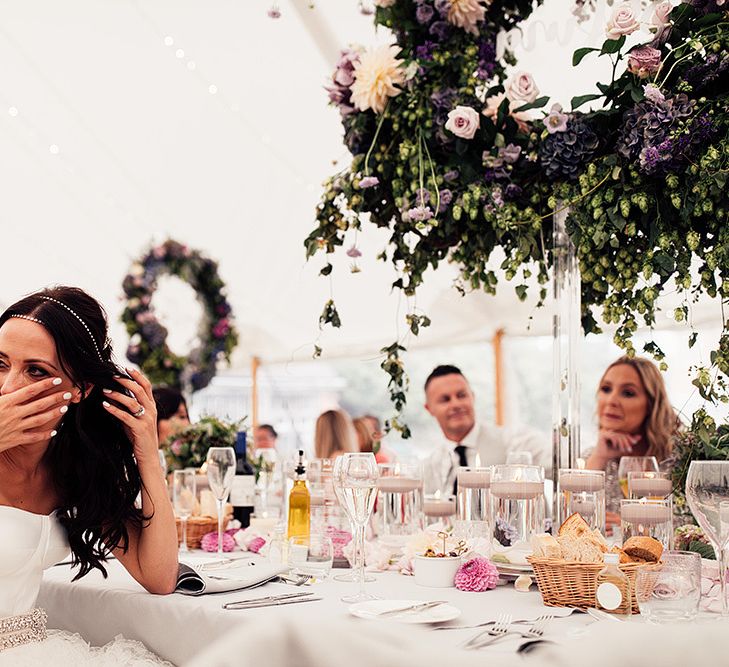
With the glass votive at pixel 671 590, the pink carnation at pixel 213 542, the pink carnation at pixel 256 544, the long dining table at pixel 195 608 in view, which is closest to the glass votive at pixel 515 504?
the long dining table at pixel 195 608

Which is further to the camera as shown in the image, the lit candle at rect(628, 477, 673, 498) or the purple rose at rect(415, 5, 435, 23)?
the purple rose at rect(415, 5, 435, 23)

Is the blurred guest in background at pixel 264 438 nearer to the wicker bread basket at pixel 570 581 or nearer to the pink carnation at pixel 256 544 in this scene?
the pink carnation at pixel 256 544

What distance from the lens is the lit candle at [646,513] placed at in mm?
1820

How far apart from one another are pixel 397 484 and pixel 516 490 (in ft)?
1.40

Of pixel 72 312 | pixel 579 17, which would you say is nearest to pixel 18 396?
pixel 72 312

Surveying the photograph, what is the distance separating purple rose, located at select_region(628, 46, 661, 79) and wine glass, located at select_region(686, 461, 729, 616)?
2.94 feet

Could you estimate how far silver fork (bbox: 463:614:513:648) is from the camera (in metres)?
1.23

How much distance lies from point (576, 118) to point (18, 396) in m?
1.39

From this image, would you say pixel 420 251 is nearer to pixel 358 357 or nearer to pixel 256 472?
pixel 256 472

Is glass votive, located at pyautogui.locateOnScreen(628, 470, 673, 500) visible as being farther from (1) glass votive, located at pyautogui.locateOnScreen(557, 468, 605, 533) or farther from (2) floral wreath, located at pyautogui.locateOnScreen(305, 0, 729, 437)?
(2) floral wreath, located at pyautogui.locateOnScreen(305, 0, 729, 437)

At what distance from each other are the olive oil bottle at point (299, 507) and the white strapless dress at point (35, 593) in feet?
1.92

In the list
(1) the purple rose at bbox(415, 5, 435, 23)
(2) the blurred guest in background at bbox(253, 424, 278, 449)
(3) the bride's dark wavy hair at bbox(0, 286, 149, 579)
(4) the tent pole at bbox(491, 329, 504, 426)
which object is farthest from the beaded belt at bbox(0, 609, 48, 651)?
(4) the tent pole at bbox(491, 329, 504, 426)

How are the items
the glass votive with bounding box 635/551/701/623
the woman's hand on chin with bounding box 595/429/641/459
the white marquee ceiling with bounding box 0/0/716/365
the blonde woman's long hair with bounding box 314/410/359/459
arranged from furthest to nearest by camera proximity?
the blonde woman's long hair with bounding box 314/410/359/459
the white marquee ceiling with bounding box 0/0/716/365
the woman's hand on chin with bounding box 595/429/641/459
the glass votive with bounding box 635/551/701/623

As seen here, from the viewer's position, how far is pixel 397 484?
2281 millimetres
